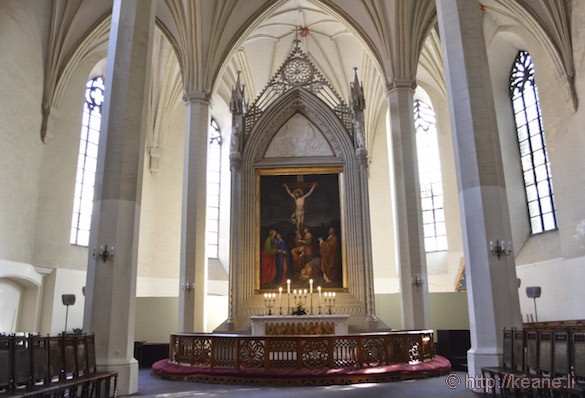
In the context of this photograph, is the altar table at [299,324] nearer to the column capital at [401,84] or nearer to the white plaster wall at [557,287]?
the white plaster wall at [557,287]

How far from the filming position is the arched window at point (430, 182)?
21.8m

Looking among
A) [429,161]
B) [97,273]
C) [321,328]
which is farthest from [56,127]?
[429,161]

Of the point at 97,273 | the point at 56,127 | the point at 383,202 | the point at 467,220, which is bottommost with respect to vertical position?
the point at 97,273

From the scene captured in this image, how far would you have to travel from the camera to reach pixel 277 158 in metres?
17.3

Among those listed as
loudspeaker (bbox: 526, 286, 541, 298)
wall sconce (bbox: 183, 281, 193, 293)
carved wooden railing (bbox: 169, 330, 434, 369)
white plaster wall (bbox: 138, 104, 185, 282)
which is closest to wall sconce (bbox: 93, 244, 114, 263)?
carved wooden railing (bbox: 169, 330, 434, 369)

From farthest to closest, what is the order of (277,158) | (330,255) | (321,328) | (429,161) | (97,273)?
(429,161), (277,158), (330,255), (321,328), (97,273)

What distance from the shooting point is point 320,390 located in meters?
8.57

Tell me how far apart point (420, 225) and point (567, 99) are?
6.51 m

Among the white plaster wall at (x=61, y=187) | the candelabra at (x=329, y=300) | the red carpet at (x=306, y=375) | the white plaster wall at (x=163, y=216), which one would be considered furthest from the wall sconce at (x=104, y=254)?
the white plaster wall at (x=163, y=216)

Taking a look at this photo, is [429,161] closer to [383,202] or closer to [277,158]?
[383,202]

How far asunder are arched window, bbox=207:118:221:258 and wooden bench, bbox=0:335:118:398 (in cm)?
1368

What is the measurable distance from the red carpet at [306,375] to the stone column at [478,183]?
1.60m

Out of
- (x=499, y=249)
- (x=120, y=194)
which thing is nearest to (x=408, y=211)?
(x=499, y=249)

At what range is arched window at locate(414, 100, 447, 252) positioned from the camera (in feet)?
71.6
